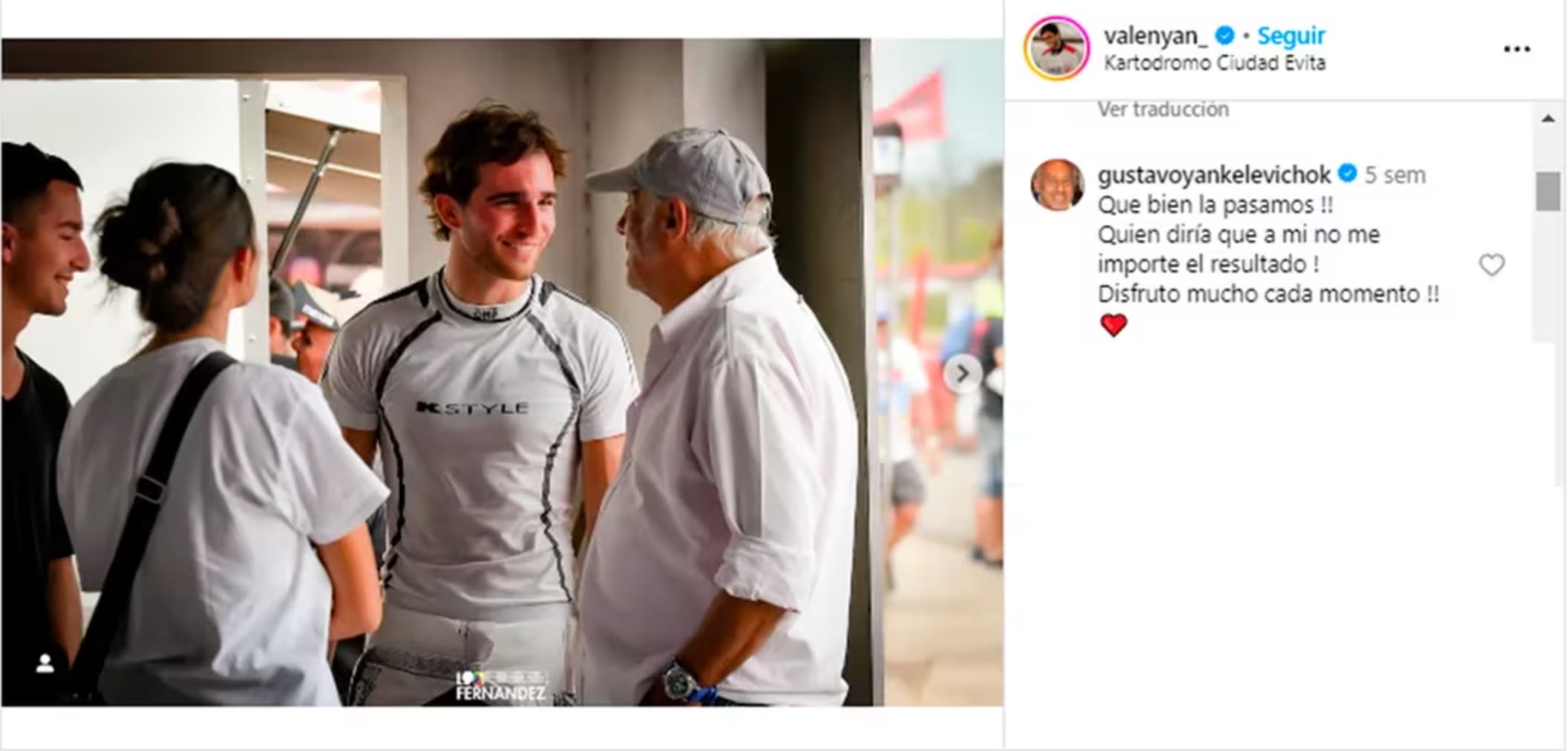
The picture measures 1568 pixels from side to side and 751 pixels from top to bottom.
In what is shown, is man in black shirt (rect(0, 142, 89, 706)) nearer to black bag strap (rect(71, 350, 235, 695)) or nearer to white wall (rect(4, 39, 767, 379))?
black bag strap (rect(71, 350, 235, 695))

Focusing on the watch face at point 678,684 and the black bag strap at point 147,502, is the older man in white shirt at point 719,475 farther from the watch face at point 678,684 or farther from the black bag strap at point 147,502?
the black bag strap at point 147,502

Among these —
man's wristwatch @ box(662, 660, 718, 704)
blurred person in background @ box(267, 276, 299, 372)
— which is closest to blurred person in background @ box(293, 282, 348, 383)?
blurred person in background @ box(267, 276, 299, 372)

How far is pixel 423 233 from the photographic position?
6.76ft

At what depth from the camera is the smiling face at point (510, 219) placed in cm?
205

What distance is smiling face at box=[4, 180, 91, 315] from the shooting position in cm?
208

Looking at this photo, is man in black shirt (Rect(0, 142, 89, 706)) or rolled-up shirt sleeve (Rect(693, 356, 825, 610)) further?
man in black shirt (Rect(0, 142, 89, 706))

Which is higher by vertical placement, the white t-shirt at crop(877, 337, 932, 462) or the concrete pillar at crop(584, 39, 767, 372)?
the concrete pillar at crop(584, 39, 767, 372)

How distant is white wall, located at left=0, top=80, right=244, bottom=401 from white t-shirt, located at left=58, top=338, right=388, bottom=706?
0.18 ft

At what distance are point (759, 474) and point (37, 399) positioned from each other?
979 mm
